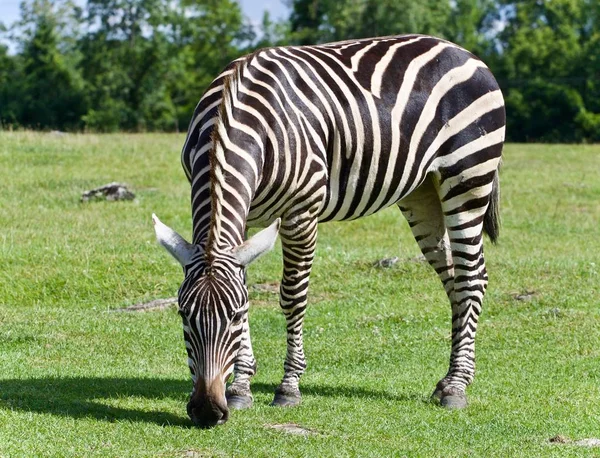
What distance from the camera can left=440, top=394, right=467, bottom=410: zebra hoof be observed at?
8.28 metres

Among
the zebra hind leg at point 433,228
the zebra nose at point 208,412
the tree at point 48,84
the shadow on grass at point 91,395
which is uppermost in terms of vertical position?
the zebra hind leg at point 433,228

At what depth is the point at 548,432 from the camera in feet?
24.6

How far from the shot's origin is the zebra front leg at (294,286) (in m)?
7.82

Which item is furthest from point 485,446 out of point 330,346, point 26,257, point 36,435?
point 26,257

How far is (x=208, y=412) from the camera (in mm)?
6301

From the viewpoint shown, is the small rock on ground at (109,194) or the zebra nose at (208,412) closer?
the zebra nose at (208,412)

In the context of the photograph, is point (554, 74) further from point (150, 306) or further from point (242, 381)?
point (242, 381)

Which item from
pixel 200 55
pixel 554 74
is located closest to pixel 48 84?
pixel 200 55

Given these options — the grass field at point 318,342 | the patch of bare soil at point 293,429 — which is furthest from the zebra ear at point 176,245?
the patch of bare soil at point 293,429

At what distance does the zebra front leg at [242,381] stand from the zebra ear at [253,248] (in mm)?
1217

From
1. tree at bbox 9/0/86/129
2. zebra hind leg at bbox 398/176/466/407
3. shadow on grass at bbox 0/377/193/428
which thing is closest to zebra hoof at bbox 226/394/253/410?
shadow on grass at bbox 0/377/193/428

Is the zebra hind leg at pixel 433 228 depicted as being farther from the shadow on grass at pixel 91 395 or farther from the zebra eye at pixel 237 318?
the zebra eye at pixel 237 318

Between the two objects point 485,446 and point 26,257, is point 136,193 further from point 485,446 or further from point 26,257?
point 485,446

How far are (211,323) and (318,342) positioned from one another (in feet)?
16.5
